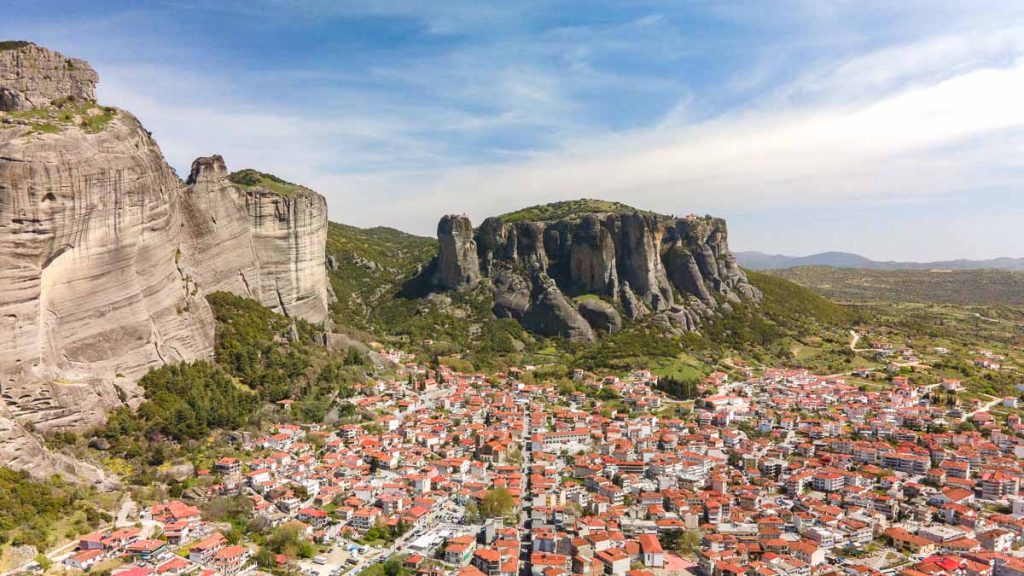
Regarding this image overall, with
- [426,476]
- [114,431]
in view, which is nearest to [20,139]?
[114,431]

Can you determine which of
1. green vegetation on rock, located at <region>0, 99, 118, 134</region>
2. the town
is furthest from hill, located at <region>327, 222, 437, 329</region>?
green vegetation on rock, located at <region>0, 99, 118, 134</region>

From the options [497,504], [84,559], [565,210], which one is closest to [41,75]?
[84,559]

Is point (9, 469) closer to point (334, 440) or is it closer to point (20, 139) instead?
point (20, 139)

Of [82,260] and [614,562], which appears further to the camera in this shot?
[82,260]

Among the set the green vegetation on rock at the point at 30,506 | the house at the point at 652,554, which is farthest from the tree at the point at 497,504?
the green vegetation on rock at the point at 30,506

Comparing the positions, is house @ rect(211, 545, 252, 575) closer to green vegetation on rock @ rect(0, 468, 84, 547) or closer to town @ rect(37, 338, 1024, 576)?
town @ rect(37, 338, 1024, 576)

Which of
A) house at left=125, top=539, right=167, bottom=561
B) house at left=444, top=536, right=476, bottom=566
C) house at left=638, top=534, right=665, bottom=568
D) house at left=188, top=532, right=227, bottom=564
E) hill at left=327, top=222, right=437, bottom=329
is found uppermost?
hill at left=327, top=222, right=437, bottom=329

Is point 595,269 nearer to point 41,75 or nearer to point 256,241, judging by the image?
point 256,241
